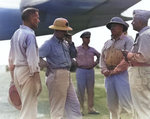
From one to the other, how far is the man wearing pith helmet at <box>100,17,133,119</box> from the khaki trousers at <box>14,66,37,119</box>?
1.17 m

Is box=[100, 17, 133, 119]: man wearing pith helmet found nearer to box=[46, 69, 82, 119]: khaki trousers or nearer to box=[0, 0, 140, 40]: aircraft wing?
box=[46, 69, 82, 119]: khaki trousers

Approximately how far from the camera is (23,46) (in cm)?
265

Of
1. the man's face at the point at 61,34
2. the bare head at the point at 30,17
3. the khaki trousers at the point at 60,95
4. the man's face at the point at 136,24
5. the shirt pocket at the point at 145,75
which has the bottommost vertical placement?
the khaki trousers at the point at 60,95

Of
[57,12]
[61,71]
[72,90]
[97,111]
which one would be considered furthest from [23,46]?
[57,12]

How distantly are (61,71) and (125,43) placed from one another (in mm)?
1009

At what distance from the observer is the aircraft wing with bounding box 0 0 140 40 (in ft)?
17.1

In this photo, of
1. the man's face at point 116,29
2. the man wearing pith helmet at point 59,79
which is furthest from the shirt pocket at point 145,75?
the man wearing pith helmet at point 59,79

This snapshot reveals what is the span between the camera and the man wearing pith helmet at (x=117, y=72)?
332 centimetres

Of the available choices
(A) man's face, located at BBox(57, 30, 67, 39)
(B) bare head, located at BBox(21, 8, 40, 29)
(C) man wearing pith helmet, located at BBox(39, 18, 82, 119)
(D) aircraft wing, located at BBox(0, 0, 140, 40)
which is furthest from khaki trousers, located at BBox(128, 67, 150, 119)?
(D) aircraft wing, located at BBox(0, 0, 140, 40)

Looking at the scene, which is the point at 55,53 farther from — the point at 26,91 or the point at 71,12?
the point at 71,12

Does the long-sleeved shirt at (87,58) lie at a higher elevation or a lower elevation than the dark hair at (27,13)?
lower

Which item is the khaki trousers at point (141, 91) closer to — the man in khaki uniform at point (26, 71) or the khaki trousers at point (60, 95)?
the khaki trousers at point (60, 95)

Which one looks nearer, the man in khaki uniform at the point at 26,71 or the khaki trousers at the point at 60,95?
the man in khaki uniform at the point at 26,71

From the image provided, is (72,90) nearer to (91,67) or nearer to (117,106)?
(117,106)
